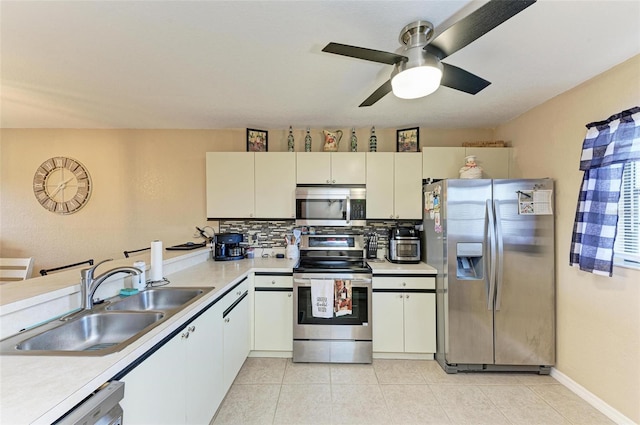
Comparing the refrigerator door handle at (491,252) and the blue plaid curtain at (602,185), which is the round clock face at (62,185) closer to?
the refrigerator door handle at (491,252)

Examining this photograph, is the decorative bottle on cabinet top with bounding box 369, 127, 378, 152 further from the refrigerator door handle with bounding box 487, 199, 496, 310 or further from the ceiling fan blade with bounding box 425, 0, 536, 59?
the ceiling fan blade with bounding box 425, 0, 536, 59

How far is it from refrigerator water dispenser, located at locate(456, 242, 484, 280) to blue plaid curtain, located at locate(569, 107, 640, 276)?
634mm

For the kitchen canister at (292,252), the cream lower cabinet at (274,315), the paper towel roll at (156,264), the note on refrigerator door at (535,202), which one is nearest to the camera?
the paper towel roll at (156,264)

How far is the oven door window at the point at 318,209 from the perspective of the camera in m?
2.94

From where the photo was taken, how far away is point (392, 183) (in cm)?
299

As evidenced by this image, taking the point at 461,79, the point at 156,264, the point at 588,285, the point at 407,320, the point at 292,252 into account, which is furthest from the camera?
the point at 292,252

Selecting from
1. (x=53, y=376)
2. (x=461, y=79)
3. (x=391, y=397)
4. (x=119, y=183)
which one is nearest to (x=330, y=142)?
(x=461, y=79)

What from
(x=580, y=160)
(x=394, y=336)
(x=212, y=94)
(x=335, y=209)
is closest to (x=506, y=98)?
(x=580, y=160)

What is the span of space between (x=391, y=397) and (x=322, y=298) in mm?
920

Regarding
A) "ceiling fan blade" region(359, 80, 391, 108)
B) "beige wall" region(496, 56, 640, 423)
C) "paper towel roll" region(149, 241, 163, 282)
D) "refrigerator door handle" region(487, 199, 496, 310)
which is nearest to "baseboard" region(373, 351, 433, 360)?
"refrigerator door handle" region(487, 199, 496, 310)

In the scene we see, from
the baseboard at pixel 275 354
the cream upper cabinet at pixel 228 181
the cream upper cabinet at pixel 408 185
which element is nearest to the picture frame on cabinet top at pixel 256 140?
the cream upper cabinet at pixel 228 181

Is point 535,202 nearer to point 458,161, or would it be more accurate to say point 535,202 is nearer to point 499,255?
point 499,255

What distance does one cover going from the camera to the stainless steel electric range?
8.17 feet

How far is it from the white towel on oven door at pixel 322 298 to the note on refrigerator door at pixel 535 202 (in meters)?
1.81
